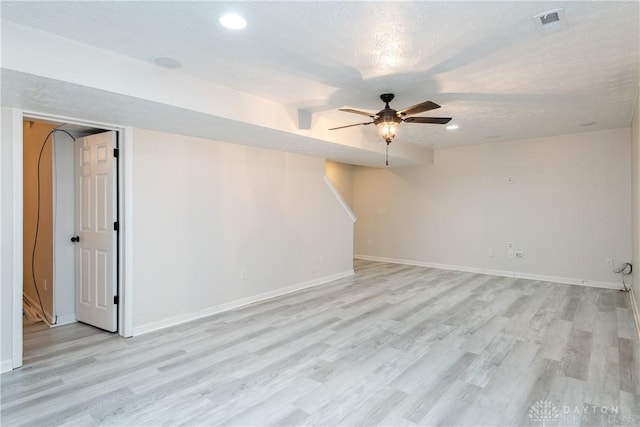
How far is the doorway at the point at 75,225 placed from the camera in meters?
3.72

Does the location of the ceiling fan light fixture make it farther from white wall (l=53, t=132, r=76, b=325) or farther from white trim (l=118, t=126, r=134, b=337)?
white wall (l=53, t=132, r=76, b=325)

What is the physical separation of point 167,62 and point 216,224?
2100 millimetres

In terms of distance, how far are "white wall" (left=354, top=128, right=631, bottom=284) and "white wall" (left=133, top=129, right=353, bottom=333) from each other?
2488 mm

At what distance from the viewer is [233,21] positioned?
216 centimetres

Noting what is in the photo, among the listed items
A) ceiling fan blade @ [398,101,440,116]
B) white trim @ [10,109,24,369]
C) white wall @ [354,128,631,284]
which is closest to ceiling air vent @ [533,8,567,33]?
→ ceiling fan blade @ [398,101,440,116]

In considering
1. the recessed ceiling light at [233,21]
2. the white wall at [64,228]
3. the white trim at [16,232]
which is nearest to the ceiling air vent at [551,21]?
the recessed ceiling light at [233,21]

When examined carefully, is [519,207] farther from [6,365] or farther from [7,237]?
[6,365]

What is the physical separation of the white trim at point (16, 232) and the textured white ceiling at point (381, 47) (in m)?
0.38

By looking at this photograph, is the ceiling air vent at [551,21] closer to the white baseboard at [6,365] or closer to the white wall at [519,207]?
the white wall at [519,207]

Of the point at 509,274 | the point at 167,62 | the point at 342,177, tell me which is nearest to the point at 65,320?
the point at 167,62

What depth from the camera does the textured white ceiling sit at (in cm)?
205

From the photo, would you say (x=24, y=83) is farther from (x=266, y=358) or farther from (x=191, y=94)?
(x=266, y=358)

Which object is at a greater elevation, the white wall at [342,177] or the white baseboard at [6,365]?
the white wall at [342,177]

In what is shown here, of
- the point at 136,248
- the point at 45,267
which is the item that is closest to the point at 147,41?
the point at 136,248
